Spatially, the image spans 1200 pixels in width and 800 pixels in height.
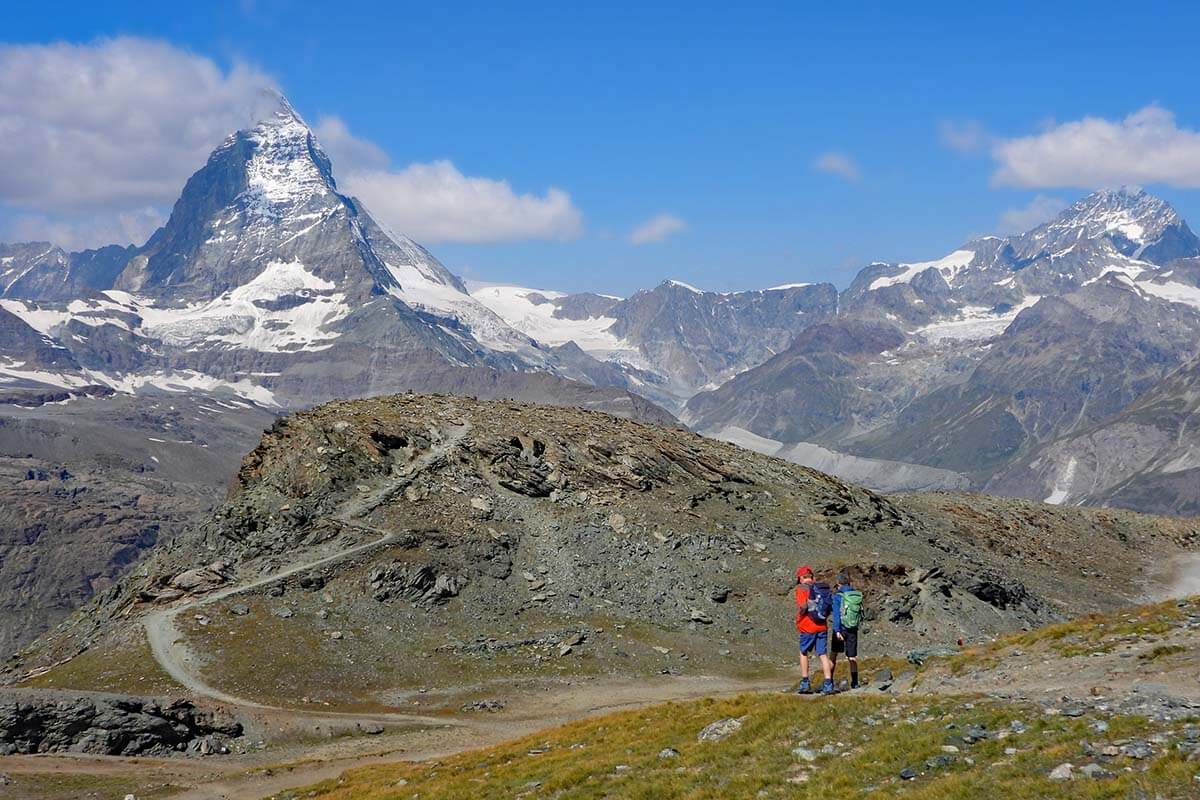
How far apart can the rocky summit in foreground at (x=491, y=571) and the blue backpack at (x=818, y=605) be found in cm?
3578

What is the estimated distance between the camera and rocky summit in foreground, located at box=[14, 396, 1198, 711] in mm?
74438

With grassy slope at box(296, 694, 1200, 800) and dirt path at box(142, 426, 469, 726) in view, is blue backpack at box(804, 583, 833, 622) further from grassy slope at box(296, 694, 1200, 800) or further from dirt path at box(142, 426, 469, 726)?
dirt path at box(142, 426, 469, 726)

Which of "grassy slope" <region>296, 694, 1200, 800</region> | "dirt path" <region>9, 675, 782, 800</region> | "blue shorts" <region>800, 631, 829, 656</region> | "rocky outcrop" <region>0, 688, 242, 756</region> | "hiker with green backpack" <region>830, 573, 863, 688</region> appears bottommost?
"dirt path" <region>9, 675, 782, 800</region>

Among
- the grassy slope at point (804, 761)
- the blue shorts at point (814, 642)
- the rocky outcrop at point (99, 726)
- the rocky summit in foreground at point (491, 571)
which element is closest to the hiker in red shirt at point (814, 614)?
the blue shorts at point (814, 642)

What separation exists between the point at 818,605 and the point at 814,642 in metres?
1.51

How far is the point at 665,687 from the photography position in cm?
7269

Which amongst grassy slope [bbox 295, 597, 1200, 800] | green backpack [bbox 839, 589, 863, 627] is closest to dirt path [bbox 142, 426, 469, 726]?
grassy slope [bbox 295, 597, 1200, 800]

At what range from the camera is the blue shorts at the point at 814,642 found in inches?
1582

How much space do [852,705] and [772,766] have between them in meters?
6.09

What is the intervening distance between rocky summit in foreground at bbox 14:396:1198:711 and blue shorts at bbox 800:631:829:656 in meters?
34.7

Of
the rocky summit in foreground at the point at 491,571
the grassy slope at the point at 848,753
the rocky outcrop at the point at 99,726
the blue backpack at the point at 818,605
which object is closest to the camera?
the grassy slope at the point at 848,753

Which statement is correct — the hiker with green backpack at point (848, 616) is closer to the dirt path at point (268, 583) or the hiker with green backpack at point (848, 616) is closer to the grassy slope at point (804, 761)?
the grassy slope at point (804, 761)

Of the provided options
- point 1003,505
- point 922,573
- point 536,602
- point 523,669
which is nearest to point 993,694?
point 523,669

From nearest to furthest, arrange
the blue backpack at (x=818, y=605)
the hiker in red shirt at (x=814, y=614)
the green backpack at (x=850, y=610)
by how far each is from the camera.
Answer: the green backpack at (x=850, y=610), the hiker in red shirt at (x=814, y=614), the blue backpack at (x=818, y=605)
